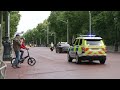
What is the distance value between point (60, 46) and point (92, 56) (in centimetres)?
2431

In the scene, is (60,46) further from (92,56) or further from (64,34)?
(64,34)

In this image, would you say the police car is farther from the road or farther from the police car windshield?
the road

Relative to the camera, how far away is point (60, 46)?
155ft

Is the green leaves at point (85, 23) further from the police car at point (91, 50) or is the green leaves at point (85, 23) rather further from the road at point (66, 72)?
the road at point (66, 72)

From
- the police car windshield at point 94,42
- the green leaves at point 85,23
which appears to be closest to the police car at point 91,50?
the police car windshield at point 94,42

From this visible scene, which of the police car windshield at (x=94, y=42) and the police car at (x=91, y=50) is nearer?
the police car at (x=91, y=50)

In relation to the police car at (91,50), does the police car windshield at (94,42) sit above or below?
above

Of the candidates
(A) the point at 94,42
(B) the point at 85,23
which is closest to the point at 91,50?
(A) the point at 94,42

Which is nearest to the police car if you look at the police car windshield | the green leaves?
the police car windshield

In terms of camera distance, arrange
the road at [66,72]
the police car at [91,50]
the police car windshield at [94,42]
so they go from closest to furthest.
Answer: the road at [66,72], the police car at [91,50], the police car windshield at [94,42]

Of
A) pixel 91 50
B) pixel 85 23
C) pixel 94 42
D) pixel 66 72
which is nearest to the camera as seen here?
pixel 66 72

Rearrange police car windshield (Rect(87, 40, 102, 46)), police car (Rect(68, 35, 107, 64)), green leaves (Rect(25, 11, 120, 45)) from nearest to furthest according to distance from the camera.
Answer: police car (Rect(68, 35, 107, 64)) < police car windshield (Rect(87, 40, 102, 46)) < green leaves (Rect(25, 11, 120, 45))

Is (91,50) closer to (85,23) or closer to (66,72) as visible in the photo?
(66,72)
